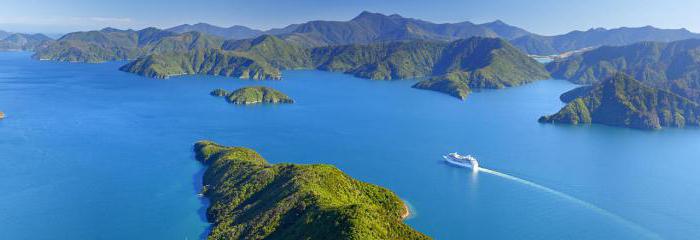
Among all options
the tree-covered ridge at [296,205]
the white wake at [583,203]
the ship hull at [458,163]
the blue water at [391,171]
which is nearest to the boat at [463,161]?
the ship hull at [458,163]

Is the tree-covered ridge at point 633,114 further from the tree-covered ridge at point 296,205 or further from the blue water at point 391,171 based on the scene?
the tree-covered ridge at point 296,205

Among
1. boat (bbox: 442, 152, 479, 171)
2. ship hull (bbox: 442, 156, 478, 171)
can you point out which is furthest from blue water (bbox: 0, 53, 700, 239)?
boat (bbox: 442, 152, 479, 171)

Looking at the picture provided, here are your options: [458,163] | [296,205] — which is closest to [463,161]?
[458,163]

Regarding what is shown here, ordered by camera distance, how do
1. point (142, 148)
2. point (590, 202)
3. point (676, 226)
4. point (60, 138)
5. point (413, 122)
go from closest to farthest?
point (676, 226), point (590, 202), point (142, 148), point (60, 138), point (413, 122)

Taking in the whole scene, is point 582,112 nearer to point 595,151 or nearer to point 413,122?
point 595,151

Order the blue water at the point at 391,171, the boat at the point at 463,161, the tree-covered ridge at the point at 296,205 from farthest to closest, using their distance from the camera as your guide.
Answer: the boat at the point at 463,161 → the blue water at the point at 391,171 → the tree-covered ridge at the point at 296,205

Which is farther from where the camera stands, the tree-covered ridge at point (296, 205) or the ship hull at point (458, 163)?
the ship hull at point (458, 163)

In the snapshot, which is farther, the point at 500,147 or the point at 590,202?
the point at 500,147

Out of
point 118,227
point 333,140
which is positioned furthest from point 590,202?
point 118,227
